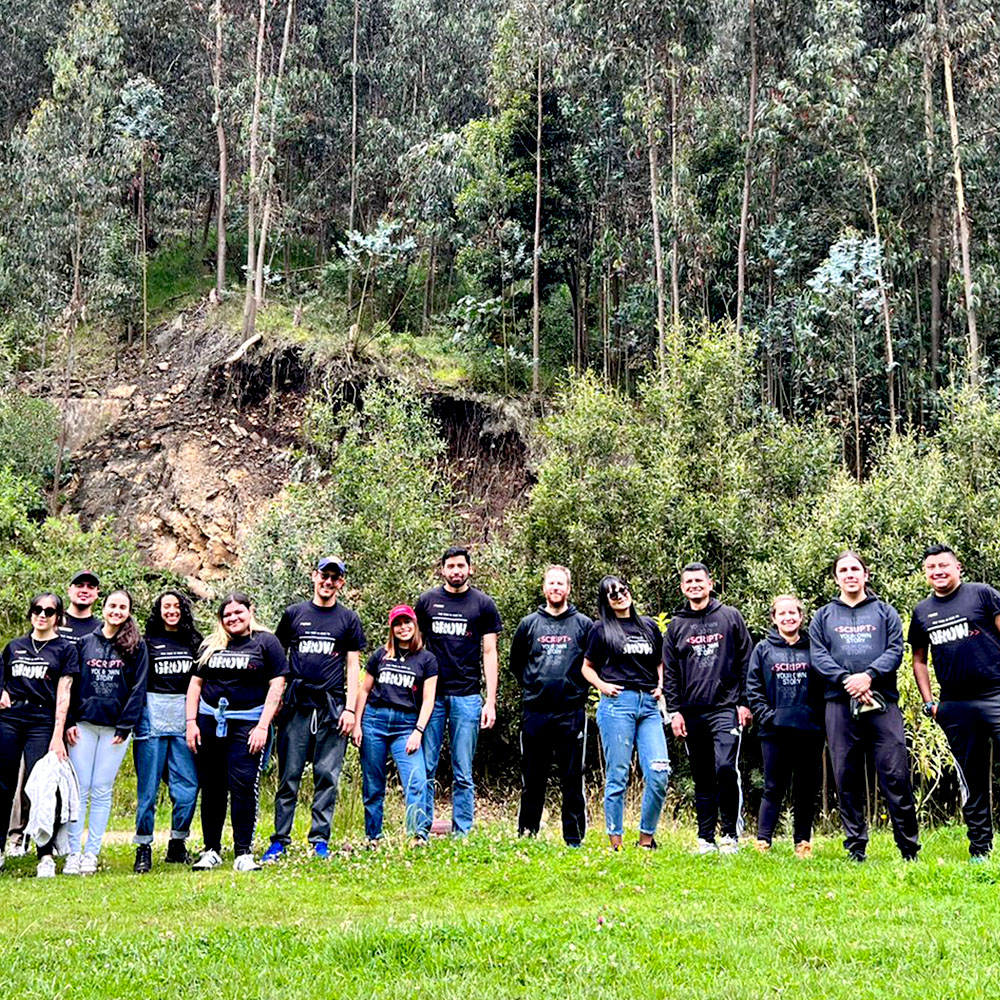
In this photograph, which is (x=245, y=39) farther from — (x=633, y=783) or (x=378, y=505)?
(x=633, y=783)

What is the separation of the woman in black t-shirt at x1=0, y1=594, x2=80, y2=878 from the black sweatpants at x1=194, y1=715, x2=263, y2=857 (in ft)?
3.46

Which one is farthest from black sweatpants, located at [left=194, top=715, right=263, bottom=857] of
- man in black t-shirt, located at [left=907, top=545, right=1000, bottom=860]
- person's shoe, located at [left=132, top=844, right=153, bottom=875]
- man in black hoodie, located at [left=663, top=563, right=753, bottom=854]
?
man in black t-shirt, located at [left=907, top=545, right=1000, bottom=860]

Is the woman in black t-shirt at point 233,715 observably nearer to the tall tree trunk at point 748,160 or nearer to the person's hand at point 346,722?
the person's hand at point 346,722

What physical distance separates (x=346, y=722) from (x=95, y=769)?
1882 mm

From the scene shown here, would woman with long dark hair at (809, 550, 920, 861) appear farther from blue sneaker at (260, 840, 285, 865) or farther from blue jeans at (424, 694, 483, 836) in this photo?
blue sneaker at (260, 840, 285, 865)

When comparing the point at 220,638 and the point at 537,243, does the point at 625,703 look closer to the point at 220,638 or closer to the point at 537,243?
the point at 220,638

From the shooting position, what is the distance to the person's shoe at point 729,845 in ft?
25.1

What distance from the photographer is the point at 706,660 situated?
801 centimetres

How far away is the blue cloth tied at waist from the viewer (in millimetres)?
7835

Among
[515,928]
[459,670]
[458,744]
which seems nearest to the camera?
[515,928]

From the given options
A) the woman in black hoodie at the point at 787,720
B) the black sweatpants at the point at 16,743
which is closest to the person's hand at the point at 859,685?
the woman in black hoodie at the point at 787,720

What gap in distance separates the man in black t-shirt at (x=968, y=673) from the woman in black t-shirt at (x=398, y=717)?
368cm

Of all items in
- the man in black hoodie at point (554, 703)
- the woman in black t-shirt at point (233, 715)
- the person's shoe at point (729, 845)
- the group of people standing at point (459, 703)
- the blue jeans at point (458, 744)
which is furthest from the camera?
the blue jeans at point (458, 744)

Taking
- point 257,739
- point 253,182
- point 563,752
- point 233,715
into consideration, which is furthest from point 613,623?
point 253,182
